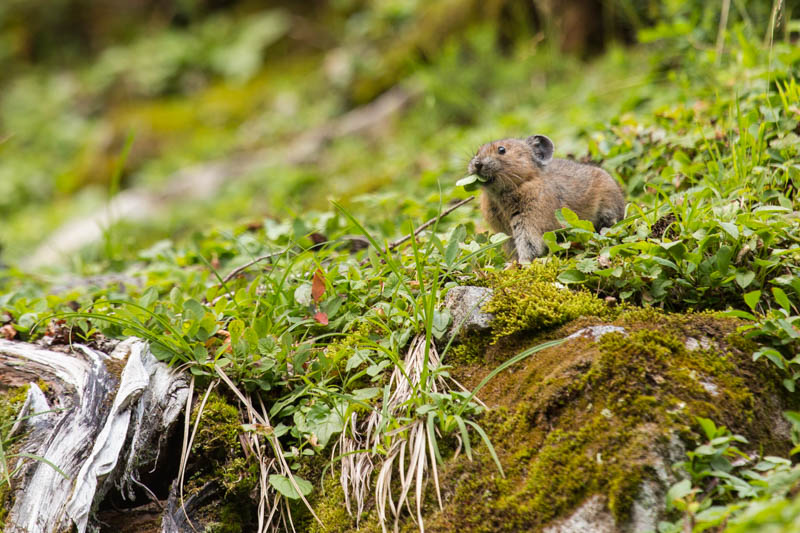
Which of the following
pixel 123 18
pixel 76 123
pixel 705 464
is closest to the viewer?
pixel 705 464

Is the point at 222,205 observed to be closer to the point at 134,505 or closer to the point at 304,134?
the point at 304,134

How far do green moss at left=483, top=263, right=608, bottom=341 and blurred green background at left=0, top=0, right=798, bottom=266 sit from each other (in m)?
1.07

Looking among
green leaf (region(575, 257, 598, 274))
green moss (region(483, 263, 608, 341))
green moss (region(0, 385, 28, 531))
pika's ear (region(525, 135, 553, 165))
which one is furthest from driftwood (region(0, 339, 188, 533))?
pika's ear (region(525, 135, 553, 165))

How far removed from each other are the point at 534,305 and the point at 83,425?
251 centimetres

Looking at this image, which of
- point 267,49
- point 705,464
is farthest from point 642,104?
point 267,49

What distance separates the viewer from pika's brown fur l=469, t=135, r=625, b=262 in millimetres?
4461

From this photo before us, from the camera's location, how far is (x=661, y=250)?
12.1 ft

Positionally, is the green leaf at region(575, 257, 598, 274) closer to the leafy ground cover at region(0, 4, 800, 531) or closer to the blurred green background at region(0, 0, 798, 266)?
the leafy ground cover at region(0, 4, 800, 531)

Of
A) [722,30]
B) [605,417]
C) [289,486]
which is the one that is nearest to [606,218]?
[605,417]

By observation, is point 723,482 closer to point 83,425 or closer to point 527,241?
point 527,241

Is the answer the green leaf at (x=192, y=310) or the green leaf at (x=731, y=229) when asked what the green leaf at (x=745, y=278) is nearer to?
the green leaf at (x=731, y=229)

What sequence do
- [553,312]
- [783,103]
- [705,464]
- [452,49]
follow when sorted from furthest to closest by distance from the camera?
1. [452,49]
2. [783,103]
3. [553,312]
4. [705,464]

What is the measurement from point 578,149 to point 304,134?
24.7 ft

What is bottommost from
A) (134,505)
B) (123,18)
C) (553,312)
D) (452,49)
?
(134,505)
